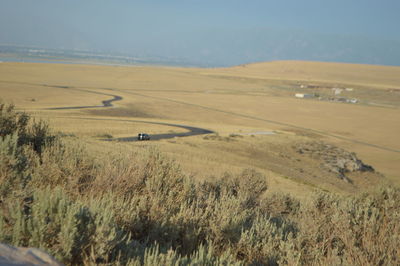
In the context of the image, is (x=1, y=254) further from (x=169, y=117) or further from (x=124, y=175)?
(x=169, y=117)

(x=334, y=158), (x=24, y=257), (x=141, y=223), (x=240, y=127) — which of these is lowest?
(x=334, y=158)

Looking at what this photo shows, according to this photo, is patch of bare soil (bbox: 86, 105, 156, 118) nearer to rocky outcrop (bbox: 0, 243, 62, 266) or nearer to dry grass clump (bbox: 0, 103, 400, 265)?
dry grass clump (bbox: 0, 103, 400, 265)

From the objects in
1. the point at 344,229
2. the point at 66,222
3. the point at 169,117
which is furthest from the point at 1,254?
the point at 169,117

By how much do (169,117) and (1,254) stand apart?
48962mm

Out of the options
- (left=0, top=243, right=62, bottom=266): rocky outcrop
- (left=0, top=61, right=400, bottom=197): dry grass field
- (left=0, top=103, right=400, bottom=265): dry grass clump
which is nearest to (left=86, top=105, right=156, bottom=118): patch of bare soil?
(left=0, top=61, right=400, bottom=197): dry grass field

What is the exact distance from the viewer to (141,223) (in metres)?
4.71

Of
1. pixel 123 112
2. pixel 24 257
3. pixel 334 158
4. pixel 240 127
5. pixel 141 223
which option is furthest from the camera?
pixel 123 112

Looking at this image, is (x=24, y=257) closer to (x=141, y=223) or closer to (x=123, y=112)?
(x=141, y=223)

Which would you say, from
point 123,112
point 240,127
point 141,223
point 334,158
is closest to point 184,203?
point 141,223

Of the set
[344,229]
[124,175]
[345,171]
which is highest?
[124,175]

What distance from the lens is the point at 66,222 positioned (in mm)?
3520

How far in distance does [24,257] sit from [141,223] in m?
1.76

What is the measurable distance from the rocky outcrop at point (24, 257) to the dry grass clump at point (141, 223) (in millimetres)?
199

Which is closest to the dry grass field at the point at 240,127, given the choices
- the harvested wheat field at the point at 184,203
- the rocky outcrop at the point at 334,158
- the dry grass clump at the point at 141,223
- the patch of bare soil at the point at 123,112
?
the patch of bare soil at the point at 123,112
